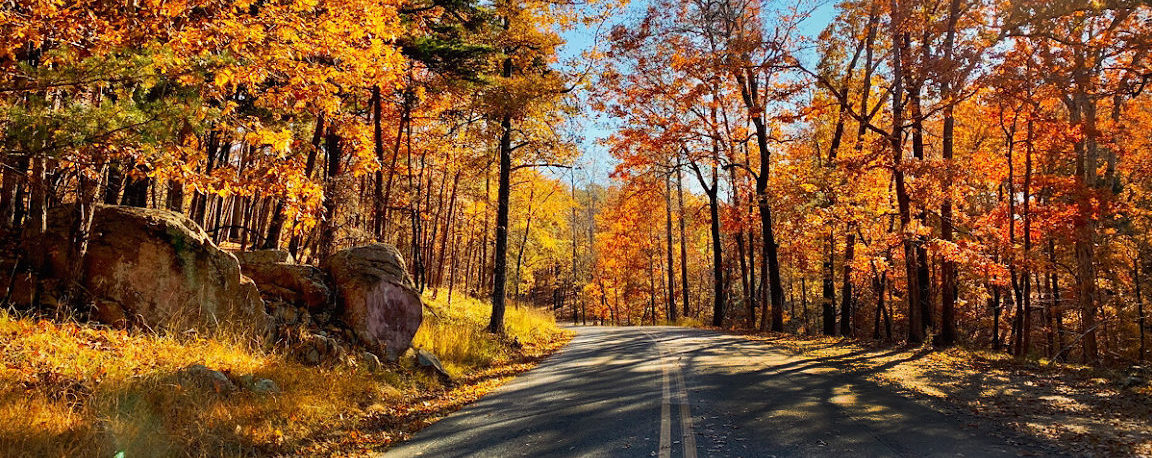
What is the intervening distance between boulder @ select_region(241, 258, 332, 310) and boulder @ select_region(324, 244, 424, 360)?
1.11 feet

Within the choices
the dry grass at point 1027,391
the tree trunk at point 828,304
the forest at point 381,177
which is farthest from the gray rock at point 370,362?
the tree trunk at point 828,304

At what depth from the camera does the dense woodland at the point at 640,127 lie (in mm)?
5668

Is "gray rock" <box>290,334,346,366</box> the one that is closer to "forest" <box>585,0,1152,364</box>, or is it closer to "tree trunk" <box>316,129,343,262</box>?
"tree trunk" <box>316,129,343,262</box>

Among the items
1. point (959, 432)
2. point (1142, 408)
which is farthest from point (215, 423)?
point (1142, 408)

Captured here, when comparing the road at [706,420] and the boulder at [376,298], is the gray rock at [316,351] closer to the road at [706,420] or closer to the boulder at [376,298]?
the boulder at [376,298]

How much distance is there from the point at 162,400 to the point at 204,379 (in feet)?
1.86

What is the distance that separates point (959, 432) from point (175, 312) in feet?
31.7

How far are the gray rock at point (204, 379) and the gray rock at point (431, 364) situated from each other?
12.2 ft

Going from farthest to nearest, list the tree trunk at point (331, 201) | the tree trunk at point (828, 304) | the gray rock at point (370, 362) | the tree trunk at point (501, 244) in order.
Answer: the tree trunk at point (828, 304) → the tree trunk at point (501, 244) → the tree trunk at point (331, 201) → the gray rock at point (370, 362)

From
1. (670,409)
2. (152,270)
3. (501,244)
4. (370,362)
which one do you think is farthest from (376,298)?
(501,244)

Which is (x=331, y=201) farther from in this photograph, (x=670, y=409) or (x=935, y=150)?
(x=935, y=150)

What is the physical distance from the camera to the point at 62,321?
21.8 ft

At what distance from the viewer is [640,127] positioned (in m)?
23.9

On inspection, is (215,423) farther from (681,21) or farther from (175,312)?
(681,21)
